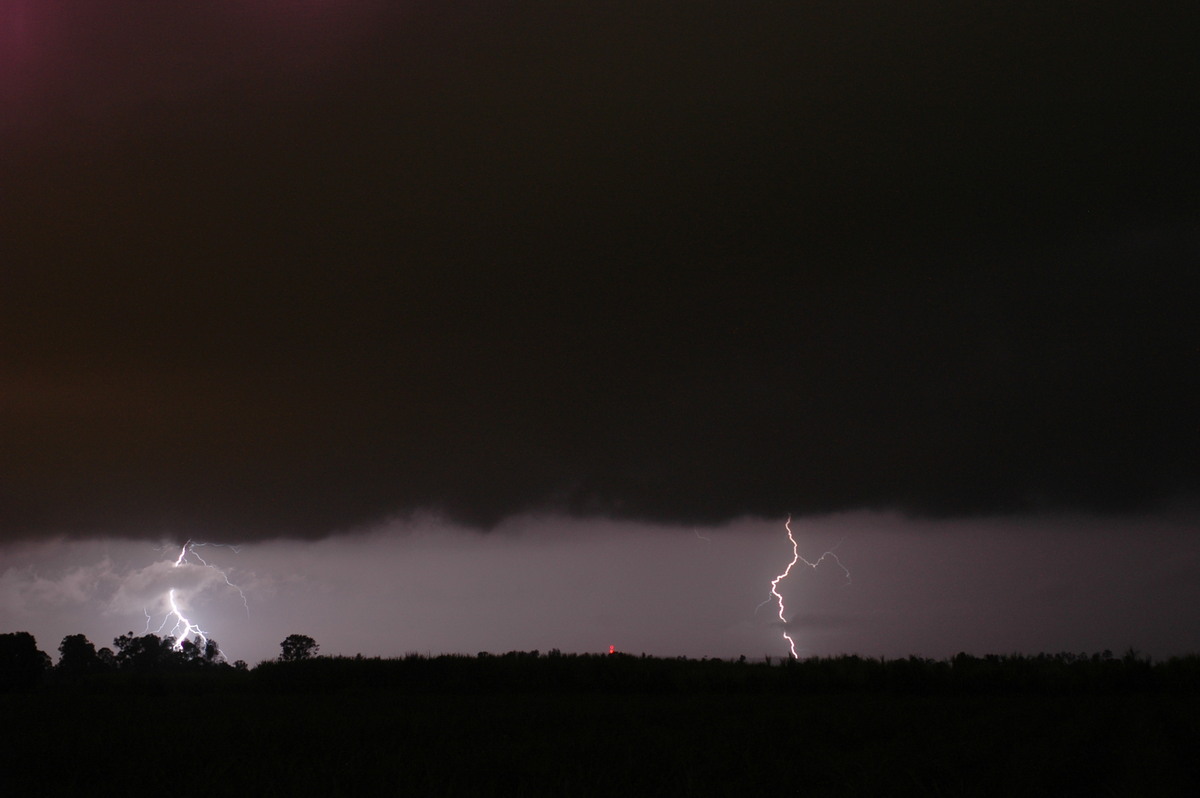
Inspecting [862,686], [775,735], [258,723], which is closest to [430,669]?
[862,686]

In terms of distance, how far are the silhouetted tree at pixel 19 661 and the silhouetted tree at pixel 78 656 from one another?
3546cm

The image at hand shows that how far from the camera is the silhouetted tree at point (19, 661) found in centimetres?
3086

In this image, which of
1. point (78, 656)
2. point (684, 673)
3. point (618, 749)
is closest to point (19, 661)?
point (684, 673)

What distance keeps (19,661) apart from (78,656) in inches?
1635

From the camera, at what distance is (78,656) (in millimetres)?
66250

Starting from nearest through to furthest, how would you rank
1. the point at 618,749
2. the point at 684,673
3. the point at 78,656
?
the point at 618,749
the point at 684,673
the point at 78,656

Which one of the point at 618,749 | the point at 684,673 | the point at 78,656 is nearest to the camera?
the point at 618,749

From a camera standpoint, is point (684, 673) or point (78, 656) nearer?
point (684, 673)

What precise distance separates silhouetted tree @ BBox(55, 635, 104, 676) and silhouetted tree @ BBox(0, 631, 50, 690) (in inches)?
1396

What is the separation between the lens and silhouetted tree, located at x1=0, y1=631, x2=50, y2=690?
30.9 meters

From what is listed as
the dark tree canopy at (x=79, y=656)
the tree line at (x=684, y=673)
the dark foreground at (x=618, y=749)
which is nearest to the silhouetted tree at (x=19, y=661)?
the tree line at (x=684, y=673)

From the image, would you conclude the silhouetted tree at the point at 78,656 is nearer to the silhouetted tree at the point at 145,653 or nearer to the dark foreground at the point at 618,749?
the silhouetted tree at the point at 145,653

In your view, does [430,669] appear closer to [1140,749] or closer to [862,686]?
[862,686]

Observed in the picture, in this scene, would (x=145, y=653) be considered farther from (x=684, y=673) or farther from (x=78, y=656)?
(x=684, y=673)
